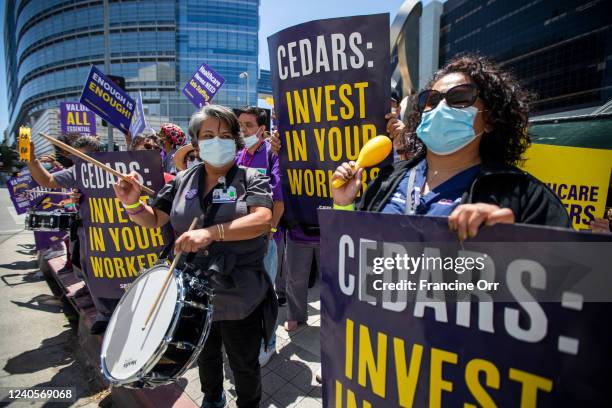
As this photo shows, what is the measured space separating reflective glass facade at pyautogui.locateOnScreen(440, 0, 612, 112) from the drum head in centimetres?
3426

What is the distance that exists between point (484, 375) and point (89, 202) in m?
3.04

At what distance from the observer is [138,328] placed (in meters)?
1.55

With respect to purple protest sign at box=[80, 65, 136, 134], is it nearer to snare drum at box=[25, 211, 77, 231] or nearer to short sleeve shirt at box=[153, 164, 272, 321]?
snare drum at box=[25, 211, 77, 231]

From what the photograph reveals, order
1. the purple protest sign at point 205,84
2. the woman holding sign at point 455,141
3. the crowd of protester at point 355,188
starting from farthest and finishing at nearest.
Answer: the purple protest sign at point 205,84 < the woman holding sign at point 455,141 < the crowd of protester at point 355,188

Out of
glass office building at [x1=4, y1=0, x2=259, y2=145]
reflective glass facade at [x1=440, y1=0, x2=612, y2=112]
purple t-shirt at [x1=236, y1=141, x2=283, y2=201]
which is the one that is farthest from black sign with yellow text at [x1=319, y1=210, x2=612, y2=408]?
→ glass office building at [x1=4, y1=0, x2=259, y2=145]

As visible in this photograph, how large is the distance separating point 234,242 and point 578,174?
2.17 m

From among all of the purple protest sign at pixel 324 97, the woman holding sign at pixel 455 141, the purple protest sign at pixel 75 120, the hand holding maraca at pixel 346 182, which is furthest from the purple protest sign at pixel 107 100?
the purple protest sign at pixel 75 120

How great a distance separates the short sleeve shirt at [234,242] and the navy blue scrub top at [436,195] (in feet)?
2.51

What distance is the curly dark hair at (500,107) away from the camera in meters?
1.26

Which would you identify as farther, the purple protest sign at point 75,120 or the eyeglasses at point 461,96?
the purple protest sign at point 75,120

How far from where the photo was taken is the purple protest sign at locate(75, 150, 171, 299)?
2662 millimetres

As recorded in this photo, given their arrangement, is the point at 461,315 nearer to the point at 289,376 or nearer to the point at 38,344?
the point at 289,376
